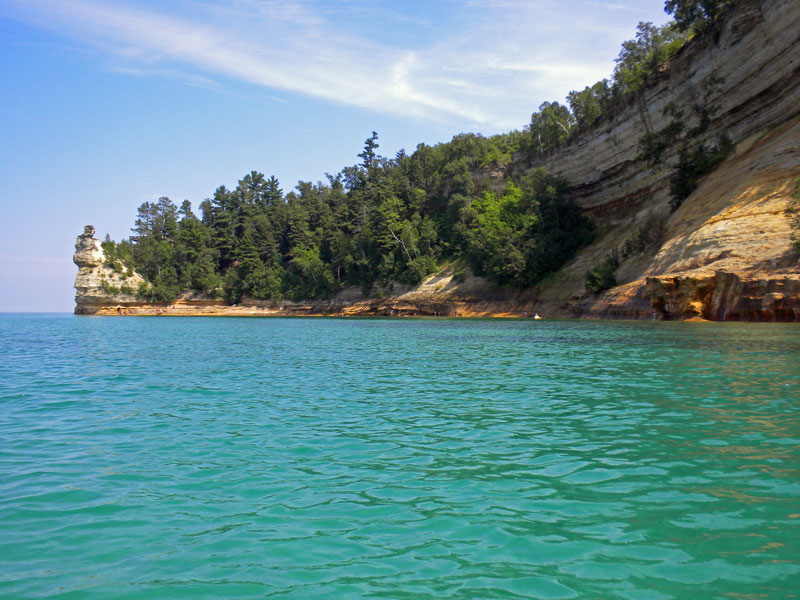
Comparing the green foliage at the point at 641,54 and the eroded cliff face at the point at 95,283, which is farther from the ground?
the green foliage at the point at 641,54

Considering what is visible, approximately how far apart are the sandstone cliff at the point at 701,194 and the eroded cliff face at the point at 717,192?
9 centimetres

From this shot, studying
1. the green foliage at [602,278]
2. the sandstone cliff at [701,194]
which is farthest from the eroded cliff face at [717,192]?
the green foliage at [602,278]

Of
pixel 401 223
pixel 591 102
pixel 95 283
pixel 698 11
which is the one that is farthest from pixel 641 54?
pixel 95 283

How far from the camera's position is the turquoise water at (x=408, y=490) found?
448cm

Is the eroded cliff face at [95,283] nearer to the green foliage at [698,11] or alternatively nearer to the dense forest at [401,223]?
the dense forest at [401,223]

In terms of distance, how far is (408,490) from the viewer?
21.0 feet

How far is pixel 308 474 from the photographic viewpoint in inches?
280

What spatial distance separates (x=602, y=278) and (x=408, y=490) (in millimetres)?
45721

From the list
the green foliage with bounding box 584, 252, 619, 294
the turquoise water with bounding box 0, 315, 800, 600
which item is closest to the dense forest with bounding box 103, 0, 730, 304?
the green foliage with bounding box 584, 252, 619, 294

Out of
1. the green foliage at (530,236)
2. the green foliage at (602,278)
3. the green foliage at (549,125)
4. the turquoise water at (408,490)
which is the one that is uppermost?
the green foliage at (549,125)

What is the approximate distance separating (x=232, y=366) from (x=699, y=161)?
137ft

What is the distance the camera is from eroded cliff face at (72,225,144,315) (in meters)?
107

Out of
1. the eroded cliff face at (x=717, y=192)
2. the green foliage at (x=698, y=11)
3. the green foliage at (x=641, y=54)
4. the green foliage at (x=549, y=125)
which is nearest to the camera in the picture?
the eroded cliff face at (x=717, y=192)

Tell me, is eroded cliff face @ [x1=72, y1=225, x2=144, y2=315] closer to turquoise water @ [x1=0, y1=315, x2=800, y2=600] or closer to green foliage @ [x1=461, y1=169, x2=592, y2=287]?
green foliage @ [x1=461, y1=169, x2=592, y2=287]
